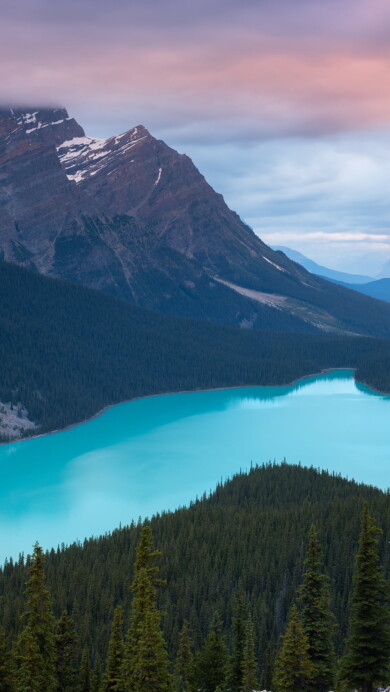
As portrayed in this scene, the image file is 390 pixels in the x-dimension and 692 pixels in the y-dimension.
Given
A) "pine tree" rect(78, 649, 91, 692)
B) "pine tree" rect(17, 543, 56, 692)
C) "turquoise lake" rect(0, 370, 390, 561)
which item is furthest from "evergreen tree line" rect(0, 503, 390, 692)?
"turquoise lake" rect(0, 370, 390, 561)

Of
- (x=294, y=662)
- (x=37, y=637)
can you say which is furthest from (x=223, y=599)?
(x=294, y=662)

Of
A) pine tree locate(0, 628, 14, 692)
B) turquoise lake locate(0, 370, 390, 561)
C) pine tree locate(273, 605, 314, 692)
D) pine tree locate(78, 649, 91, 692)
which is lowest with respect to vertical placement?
pine tree locate(78, 649, 91, 692)

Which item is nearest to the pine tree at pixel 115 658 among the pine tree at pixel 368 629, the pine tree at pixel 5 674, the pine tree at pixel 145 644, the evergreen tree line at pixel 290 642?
the evergreen tree line at pixel 290 642

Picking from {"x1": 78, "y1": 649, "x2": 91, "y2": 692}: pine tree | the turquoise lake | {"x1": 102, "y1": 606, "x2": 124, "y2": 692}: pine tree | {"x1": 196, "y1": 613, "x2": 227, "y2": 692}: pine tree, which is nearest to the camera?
{"x1": 102, "y1": 606, "x2": 124, "y2": 692}: pine tree

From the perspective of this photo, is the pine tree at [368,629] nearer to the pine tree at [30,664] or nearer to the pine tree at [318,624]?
the pine tree at [318,624]

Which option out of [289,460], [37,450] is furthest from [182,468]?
[37,450]

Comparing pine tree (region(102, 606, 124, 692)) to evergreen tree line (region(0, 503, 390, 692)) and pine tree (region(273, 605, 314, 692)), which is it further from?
pine tree (region(273, 605, 314, 692))

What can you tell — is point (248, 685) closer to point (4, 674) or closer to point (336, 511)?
point (4, 674)
